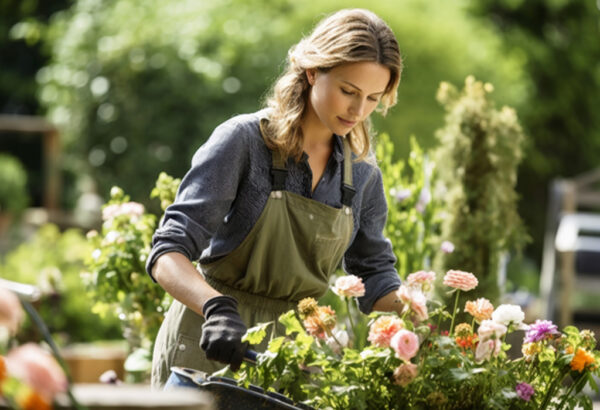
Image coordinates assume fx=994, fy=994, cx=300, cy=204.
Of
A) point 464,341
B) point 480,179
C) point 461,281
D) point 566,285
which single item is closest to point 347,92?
point 461,281

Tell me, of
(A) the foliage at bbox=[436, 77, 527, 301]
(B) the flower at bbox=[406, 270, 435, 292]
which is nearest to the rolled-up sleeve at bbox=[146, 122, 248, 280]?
(B) the flower at bbox=[406, 270, 435, 292]

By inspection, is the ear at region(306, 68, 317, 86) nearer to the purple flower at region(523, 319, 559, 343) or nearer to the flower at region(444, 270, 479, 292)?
the flower at region(444, 270, 479, 292)

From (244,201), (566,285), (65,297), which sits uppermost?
(244,201)

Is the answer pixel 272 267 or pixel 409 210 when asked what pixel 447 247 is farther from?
pixel 272 267

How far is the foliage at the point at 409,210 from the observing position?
4.14m

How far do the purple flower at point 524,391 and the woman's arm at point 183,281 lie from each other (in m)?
0.59

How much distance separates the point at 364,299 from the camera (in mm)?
2373

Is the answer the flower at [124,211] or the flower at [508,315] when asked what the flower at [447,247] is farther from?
the flower at [508,315]

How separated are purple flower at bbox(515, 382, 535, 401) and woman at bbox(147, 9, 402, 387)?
526 mm

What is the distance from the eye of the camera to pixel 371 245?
2.44m

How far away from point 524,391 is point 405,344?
0.29 metres

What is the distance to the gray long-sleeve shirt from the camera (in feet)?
6.72

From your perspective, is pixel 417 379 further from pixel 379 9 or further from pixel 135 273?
pixel 379 9

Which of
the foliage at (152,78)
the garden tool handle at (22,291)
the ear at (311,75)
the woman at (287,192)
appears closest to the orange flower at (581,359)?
the woman at (287,192)
